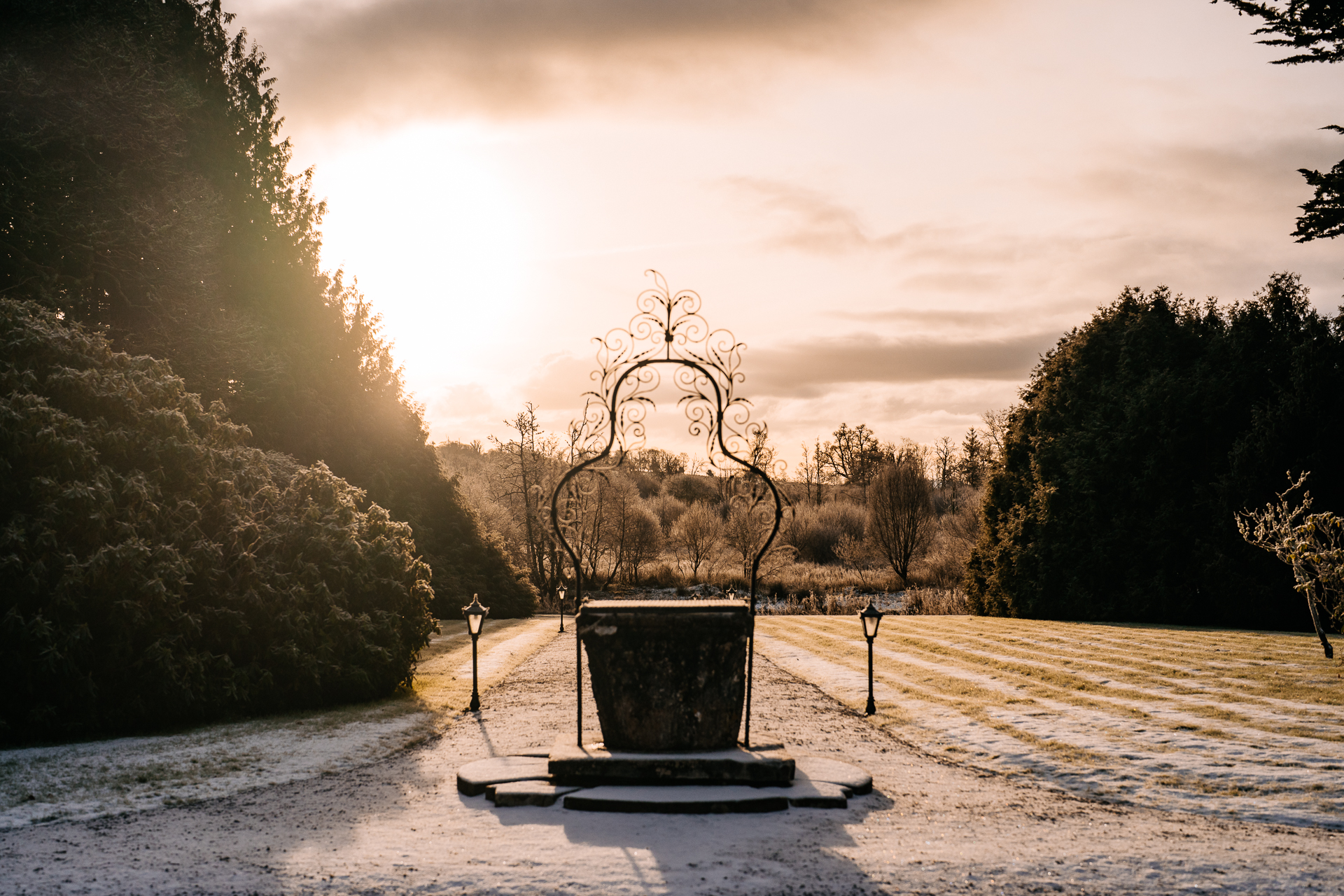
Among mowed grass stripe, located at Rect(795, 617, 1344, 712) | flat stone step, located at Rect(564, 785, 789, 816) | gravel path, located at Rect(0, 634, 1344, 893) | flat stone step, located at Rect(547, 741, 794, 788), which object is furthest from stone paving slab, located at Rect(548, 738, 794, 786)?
mowed grass stripe, located at Rect(795, 617, 1344, 712)

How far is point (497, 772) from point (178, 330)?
14982 mm

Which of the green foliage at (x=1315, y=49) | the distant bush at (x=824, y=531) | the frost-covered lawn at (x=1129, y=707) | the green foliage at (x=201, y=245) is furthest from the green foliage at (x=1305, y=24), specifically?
the distant bush at (x=824, y=531)

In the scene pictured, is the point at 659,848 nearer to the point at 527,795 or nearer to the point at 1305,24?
the point at 527,795

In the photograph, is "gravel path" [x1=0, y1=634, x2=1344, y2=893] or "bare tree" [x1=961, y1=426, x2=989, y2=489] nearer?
"gravel path" [x1=0, y1=634, x2=1344, y2=893]

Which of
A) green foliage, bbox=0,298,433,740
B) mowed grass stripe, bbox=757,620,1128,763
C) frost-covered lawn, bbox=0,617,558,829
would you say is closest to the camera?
frost-covered lawn, bbox=0,617,558,829

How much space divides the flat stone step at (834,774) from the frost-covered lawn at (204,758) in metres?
4.34

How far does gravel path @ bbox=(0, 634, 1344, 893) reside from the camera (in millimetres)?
4863

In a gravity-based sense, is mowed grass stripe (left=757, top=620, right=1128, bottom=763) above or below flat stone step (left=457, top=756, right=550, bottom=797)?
below

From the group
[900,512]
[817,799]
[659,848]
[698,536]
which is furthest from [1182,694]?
[698,536]

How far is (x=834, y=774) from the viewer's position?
23.1 ft

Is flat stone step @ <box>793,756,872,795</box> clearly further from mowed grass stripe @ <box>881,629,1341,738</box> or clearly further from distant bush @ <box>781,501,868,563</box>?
distant bush @ <box>781,501,868,563</box>

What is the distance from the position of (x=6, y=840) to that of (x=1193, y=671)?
1434 centimetres

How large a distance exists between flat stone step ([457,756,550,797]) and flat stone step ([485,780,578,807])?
24 cm

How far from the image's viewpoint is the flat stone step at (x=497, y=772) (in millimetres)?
6793
